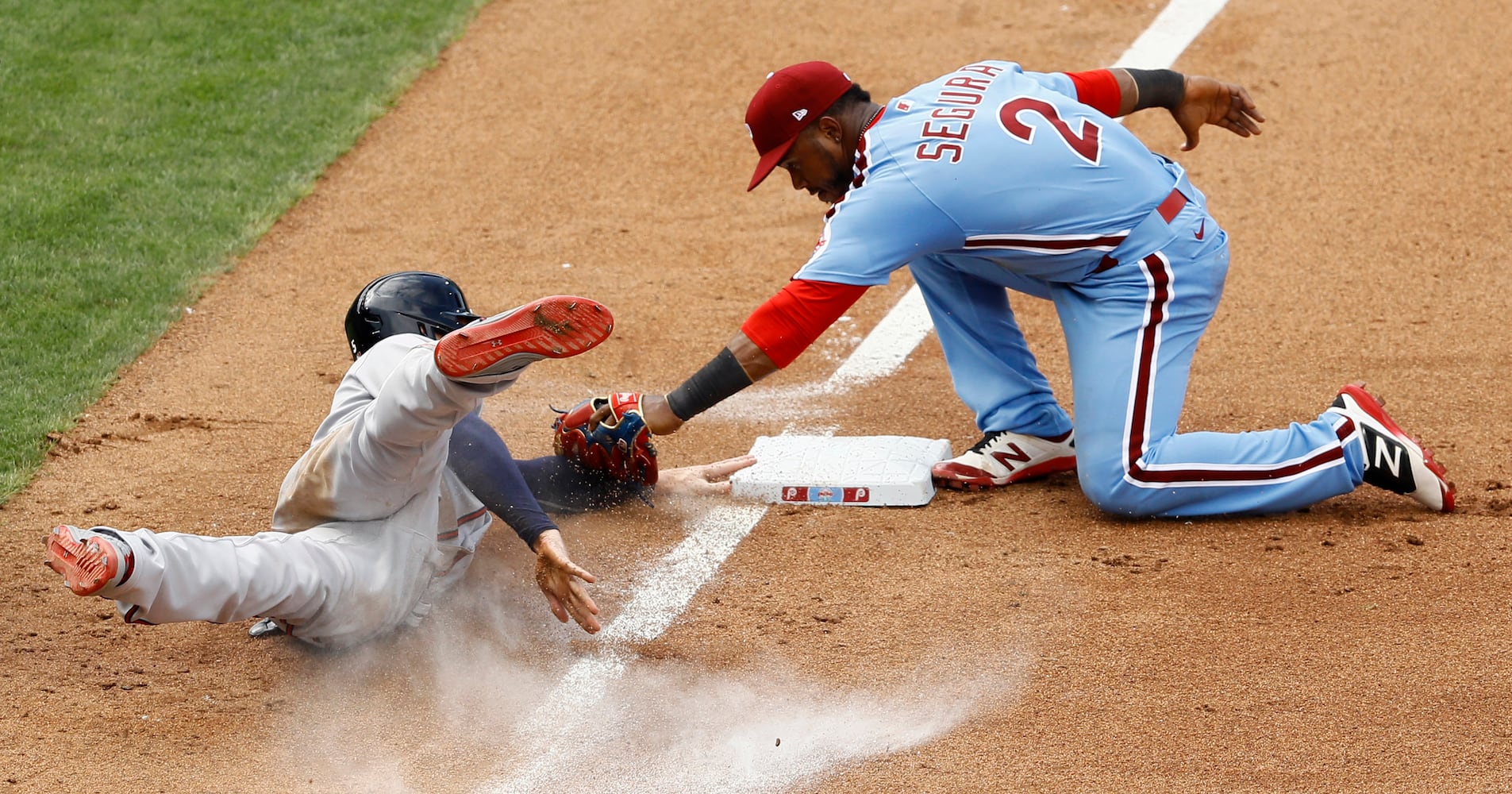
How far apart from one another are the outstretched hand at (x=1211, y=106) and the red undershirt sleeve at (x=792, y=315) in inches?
61.8

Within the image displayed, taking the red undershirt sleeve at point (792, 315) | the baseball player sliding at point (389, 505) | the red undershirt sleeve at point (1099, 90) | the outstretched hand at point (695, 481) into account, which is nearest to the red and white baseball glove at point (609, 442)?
the baseball player sliding at point (389, 505)

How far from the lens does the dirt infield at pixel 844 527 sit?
330 cm

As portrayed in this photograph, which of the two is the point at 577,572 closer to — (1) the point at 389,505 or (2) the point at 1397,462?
(1) the point at 389,505

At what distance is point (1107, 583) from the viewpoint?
153 inches

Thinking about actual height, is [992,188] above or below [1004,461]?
above

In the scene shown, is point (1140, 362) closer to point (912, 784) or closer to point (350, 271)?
point (912, 784)

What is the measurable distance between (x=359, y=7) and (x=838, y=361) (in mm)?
4469

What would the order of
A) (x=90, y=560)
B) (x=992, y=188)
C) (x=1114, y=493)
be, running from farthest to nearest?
(x=1114, y=493), (x=992, y=188), (x=90, y=560)

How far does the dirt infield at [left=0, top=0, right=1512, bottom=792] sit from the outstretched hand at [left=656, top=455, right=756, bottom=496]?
136 millimetres

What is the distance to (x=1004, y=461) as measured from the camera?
453cm

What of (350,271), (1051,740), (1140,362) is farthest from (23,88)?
(1051,740)

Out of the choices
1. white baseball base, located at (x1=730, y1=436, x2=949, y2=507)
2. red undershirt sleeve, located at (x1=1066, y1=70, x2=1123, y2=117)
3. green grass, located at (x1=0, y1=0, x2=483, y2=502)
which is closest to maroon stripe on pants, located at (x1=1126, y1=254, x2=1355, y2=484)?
white baseball base, located at (x1=730, y1=436, x2=949, y2=507)

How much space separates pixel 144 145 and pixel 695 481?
13.5ft

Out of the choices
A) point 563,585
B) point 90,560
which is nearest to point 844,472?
point 563,585
